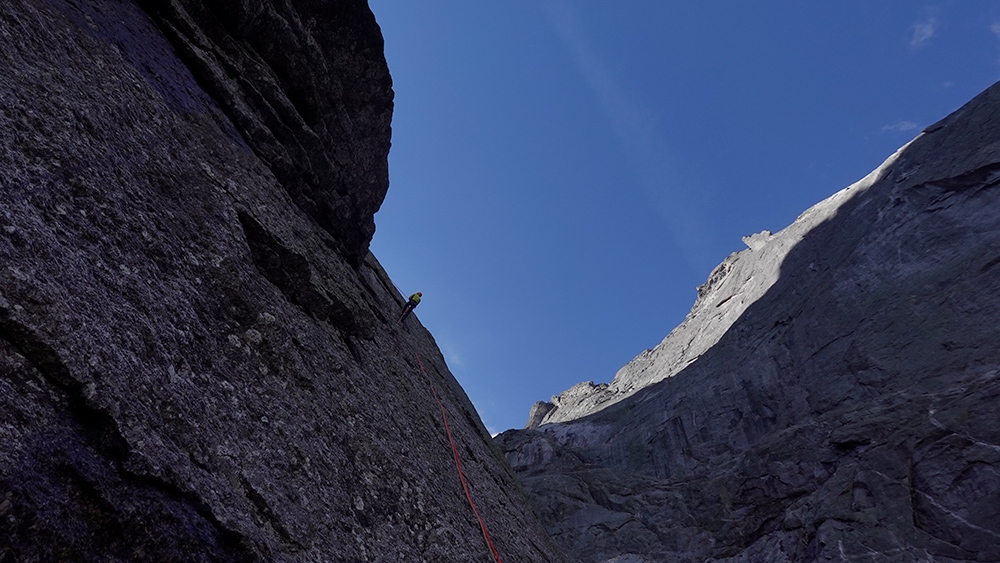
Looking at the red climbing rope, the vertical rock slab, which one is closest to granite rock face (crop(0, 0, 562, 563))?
the vertical rock slab

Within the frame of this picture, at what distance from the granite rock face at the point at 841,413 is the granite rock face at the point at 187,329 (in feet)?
44.3

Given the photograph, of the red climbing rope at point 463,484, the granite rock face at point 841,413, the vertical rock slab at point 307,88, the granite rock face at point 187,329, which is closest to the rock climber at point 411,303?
the vertical rock slab at point 307,88

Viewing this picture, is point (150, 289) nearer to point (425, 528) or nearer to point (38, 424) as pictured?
point (38, 424)

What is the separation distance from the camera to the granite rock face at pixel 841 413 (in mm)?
19750

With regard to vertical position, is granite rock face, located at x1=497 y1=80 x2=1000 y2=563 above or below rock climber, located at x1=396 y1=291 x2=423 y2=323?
below

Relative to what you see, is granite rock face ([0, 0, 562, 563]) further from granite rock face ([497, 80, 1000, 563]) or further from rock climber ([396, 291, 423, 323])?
granite rock face ([497, 80, 1000, 563])

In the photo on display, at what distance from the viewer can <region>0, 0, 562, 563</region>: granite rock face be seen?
17.2 feet

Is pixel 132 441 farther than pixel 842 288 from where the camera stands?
No

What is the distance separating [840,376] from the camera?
29016 mm

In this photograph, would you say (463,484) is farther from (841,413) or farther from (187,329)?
(841,413)

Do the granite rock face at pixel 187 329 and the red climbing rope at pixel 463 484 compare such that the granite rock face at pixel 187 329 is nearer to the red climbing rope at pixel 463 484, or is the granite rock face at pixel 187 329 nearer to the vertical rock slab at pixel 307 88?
the vertical rock slab at pixel 307 88

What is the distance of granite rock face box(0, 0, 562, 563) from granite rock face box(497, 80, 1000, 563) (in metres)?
13.5

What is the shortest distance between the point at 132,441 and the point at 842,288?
37.2 meters

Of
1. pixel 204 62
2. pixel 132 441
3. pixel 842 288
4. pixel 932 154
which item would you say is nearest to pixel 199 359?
pixel 132 441
